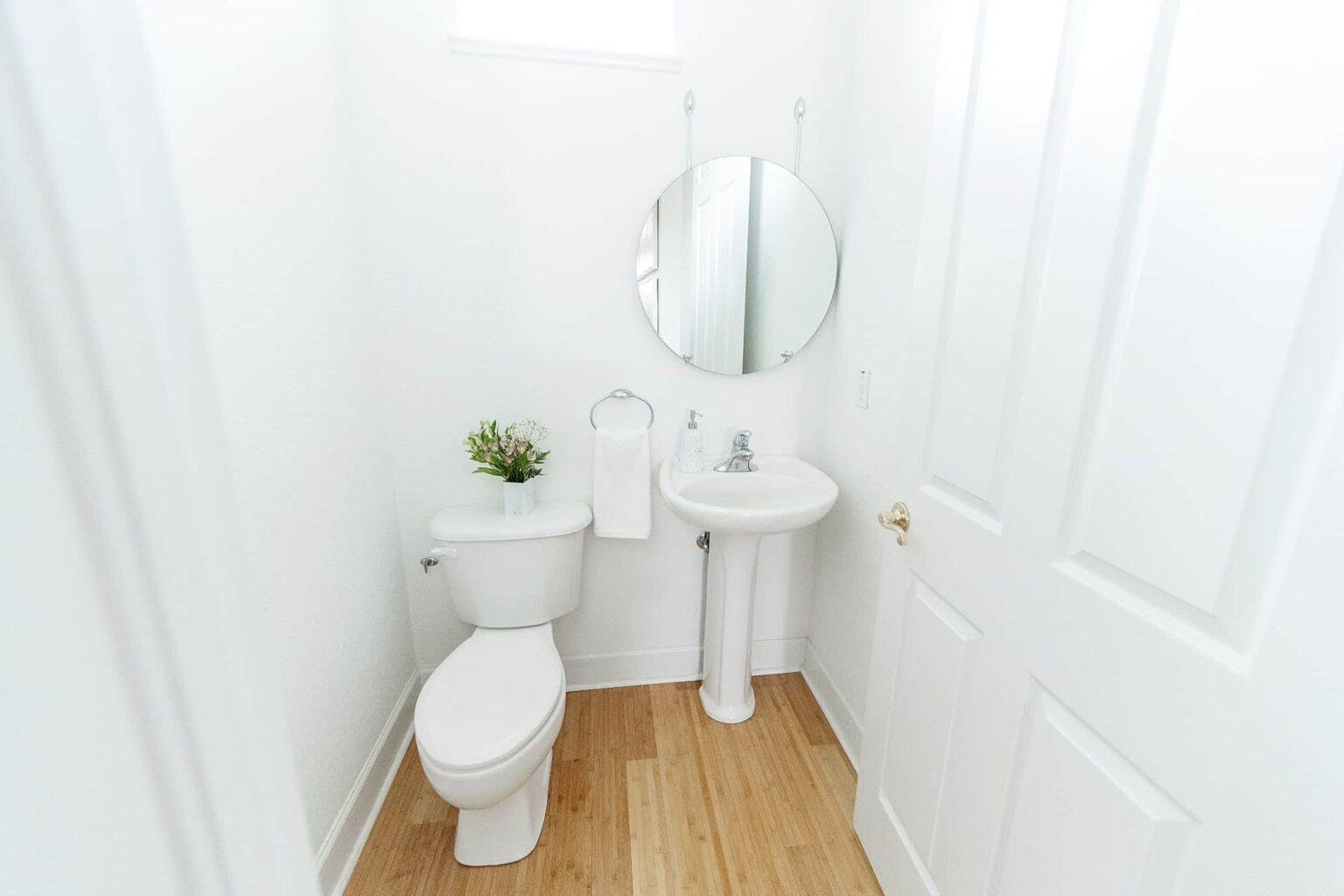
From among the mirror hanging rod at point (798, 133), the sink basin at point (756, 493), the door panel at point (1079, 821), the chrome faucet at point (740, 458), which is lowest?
the door panel at point (1079, 821)

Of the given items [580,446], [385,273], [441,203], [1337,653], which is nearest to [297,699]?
[580,446]

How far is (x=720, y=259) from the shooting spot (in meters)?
1.70

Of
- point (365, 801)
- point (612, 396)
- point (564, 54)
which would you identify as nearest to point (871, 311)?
point (612, 396)

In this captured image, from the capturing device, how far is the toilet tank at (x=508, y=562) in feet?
5.10

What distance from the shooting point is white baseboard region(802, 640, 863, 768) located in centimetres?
166

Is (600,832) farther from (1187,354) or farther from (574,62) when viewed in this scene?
(574,62)

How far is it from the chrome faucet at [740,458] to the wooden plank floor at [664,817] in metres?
0.80

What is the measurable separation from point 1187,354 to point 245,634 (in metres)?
0.88

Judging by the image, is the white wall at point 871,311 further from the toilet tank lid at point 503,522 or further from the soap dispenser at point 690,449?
the toilet tank lid at point 503,522

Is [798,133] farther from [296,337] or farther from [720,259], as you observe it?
[296,337]

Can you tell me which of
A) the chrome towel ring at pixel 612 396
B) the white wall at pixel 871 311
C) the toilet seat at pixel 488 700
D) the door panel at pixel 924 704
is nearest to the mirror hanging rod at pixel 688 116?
the white wall at pixel 871 311

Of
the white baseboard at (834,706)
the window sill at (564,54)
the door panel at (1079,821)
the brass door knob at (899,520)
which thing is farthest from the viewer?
the white baseboard at (834,706)

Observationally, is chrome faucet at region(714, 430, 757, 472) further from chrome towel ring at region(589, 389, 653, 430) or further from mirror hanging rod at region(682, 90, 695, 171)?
mirror hanging rod at region(682, 90, 695, 171)

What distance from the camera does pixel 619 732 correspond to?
1758mm
